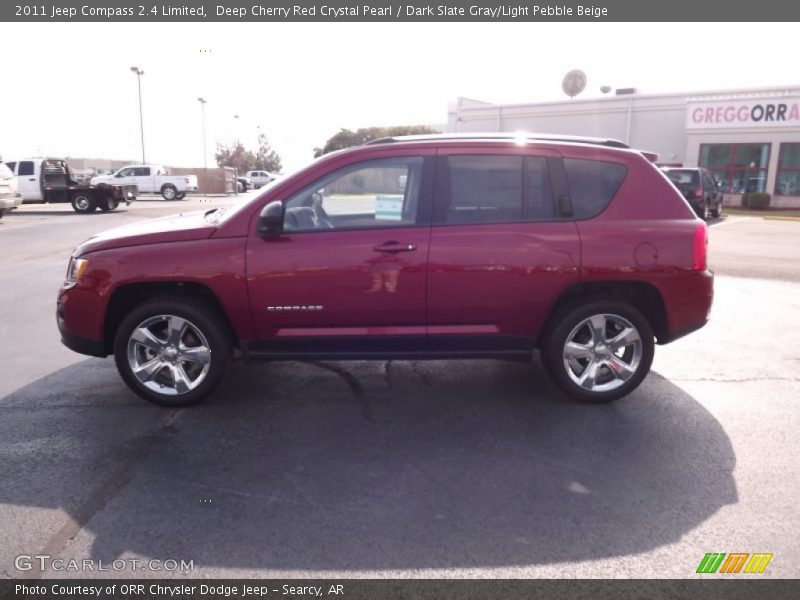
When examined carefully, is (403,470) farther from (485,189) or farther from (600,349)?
(485,189)

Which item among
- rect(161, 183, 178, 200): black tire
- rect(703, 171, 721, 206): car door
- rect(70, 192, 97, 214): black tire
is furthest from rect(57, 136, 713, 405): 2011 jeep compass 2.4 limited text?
rect(161, 183, 178, 200): black tire

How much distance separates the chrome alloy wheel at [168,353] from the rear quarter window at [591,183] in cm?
288

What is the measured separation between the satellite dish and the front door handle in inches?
1323

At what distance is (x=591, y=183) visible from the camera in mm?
4527

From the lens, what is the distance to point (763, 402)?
4.69 m

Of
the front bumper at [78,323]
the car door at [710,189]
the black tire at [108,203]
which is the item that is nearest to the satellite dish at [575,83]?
the car door at [710,189]

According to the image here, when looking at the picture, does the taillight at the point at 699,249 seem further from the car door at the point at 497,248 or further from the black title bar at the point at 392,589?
the black title bar at the point at 392,589

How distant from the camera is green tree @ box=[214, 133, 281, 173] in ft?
250

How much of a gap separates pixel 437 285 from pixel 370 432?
111cm

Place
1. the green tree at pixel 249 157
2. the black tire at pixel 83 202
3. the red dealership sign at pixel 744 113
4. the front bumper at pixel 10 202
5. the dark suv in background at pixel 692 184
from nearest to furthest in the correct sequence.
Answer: the dark suv in background at pixel 692 184, the front bumper at pixel 10 202, the black tire at pixel 83 202, the red dealership sign at pixel 744 113, the green tree at pixel 249 157

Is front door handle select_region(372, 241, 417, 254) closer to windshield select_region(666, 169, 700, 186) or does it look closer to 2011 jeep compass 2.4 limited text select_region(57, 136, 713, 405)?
2011 jeep compass 2.4 limited text select_region(57, 136, 713, 405)

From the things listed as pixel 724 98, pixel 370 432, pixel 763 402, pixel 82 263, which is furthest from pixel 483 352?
pixel 724 98

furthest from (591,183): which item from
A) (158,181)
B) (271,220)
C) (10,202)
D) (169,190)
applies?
(158,181)

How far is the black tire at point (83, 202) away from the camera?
22797 millimetres
